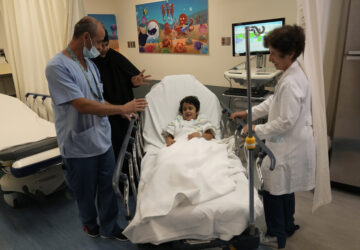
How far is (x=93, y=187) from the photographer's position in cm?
187

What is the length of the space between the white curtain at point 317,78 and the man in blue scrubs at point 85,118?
45.1 inches

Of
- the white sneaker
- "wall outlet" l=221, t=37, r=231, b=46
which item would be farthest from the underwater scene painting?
the white sneaker

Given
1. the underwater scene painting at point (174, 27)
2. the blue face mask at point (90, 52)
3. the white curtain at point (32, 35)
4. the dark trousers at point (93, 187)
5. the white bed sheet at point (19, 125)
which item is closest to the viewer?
the blue face mask at point (90, 52)

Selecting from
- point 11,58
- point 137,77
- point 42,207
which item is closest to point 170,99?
point 137,77

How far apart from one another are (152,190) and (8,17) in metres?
2.92

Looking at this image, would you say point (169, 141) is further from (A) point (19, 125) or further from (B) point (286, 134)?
(A) point (19, 125)

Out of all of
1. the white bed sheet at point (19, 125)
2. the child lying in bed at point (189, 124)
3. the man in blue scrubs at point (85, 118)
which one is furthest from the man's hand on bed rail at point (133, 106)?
the white bed sheet at point (19, 125)

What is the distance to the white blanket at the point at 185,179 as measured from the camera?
4.51 ft

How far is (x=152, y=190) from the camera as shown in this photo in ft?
4.85

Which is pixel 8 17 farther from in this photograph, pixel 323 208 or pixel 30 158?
pixel 323 208

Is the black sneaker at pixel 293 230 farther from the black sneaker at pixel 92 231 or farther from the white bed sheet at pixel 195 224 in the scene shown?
Result: the black sneaker at pixel 92 231

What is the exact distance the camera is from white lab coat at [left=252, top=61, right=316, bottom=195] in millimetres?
1539

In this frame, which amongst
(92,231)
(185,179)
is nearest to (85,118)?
(185,179)

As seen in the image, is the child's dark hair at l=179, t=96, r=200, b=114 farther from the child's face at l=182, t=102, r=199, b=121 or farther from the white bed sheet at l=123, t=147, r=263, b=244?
the white bed sheet at l=123, t=147, r=263, b=244
